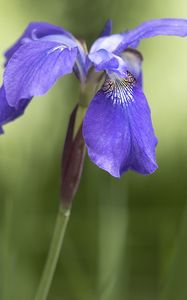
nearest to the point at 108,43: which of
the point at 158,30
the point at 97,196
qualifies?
the point at 158,30

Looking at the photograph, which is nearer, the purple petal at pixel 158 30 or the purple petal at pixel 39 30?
the purple petal at pixel 158 30

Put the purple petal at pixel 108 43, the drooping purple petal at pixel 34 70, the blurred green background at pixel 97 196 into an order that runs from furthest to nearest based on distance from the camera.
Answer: the blurred green background at pixel 97 196 < the purple petal at pixel 108 43 < the drooping purple petal at pixel 34 70

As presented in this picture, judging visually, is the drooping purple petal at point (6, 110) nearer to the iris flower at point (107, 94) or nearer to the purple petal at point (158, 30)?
the iris flower at point (107, 94)

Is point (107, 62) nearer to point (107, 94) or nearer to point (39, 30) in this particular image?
point (107, 94)

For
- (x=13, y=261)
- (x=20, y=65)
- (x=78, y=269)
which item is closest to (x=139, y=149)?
(x=20, y=65)

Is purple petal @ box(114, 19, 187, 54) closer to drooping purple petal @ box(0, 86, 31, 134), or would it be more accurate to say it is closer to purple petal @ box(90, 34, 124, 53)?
purple petal @ box(90, 34, 124, 53)

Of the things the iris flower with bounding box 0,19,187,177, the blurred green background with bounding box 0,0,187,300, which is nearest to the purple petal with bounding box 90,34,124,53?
the iris flower with bounding box 0,19,187,177

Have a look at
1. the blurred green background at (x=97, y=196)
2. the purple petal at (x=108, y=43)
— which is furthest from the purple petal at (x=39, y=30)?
the blurred green background at (x=97, y=196)
